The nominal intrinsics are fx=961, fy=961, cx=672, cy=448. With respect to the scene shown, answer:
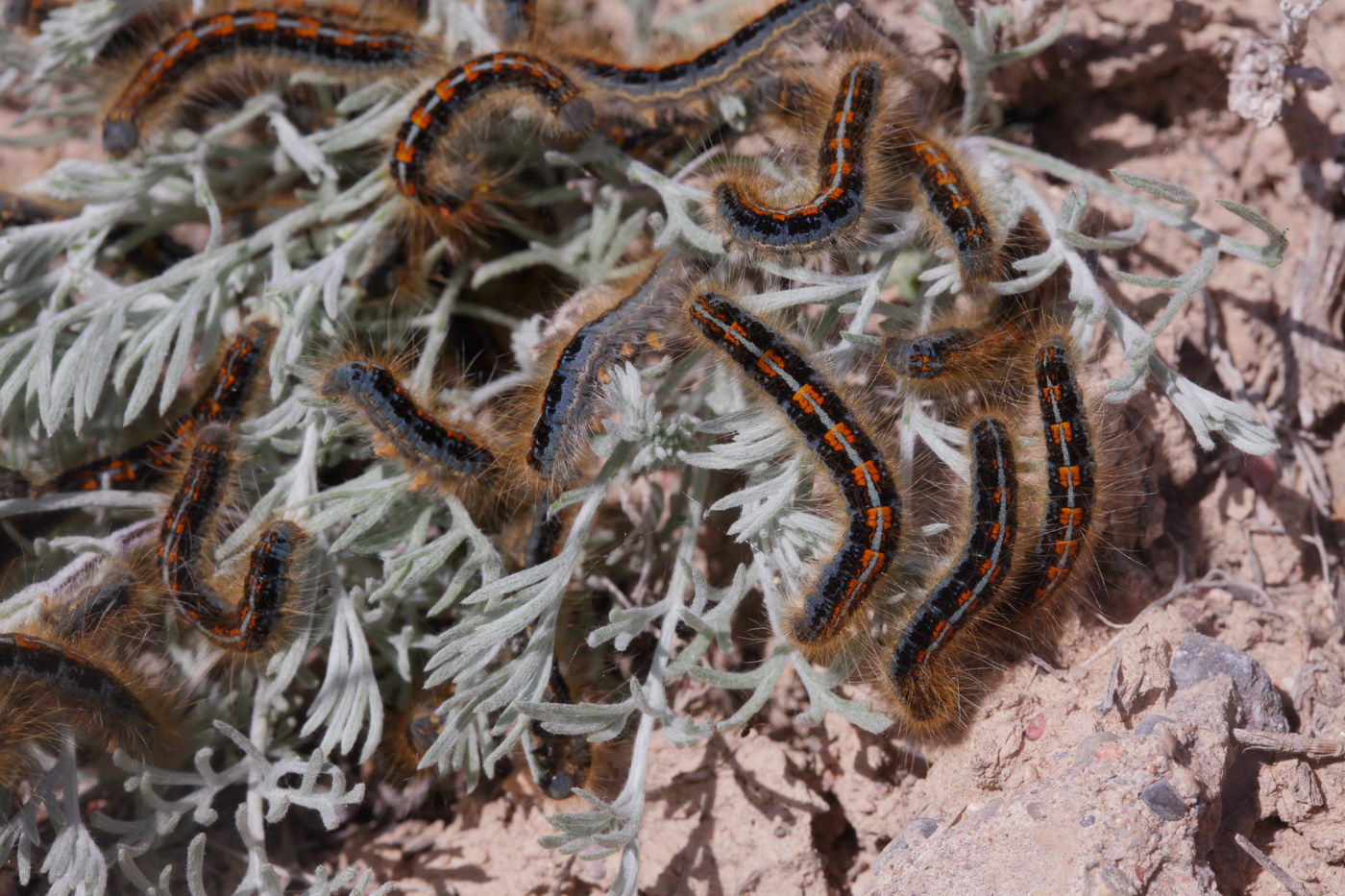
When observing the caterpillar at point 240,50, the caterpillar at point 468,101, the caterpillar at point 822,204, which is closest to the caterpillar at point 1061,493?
the caterpillar at point 822,204

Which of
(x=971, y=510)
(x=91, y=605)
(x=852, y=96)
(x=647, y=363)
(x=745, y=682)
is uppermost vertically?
(x=852, y=96)

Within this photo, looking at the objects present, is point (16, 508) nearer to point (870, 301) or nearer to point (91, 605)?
point (91, 605)

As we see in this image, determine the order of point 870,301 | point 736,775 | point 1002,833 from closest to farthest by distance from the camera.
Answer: point 1002,833
point 870,301
point 736,775

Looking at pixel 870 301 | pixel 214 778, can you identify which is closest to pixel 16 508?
pixel 214 778

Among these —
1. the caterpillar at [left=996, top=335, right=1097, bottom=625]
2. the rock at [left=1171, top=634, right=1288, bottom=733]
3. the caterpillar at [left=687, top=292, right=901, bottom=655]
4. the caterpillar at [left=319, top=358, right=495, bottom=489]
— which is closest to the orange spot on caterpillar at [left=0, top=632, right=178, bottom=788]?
the caterpillar at [left=319, top=358, right=495, bottom=489]

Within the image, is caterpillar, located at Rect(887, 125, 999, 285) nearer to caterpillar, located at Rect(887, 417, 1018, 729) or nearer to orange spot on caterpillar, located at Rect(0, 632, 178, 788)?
caterpillar, located at Rect(887, 417, 1018, 729)

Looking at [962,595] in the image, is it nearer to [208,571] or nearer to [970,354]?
[970,354]

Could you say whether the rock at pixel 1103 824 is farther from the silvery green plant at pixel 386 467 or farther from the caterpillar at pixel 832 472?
the caterpillar at pixel 832 472
